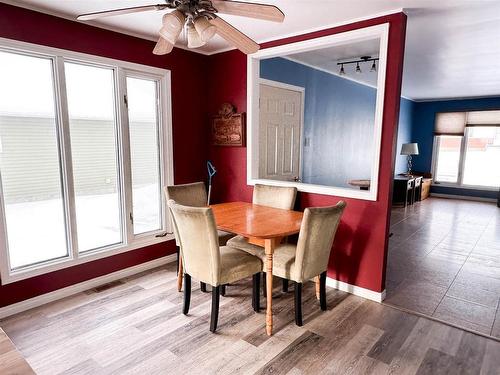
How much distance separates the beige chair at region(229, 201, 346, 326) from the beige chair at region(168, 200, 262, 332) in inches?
9.2

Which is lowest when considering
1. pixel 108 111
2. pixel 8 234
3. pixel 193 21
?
pixel 8 234

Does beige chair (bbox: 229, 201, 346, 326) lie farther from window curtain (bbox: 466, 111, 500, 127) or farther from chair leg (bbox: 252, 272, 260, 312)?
window curtain (bbox: 466, 111, 500, 127)

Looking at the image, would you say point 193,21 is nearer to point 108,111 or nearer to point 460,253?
point 108,111

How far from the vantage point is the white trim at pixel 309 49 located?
2.64 m

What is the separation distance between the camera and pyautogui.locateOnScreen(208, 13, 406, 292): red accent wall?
2596mm

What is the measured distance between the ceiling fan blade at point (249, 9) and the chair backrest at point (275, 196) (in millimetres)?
1796

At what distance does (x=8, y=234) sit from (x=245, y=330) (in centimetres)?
209

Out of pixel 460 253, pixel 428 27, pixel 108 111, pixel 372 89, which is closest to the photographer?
pixel 428 27

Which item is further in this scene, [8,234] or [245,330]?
[8,234]

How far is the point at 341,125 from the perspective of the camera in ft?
17.7

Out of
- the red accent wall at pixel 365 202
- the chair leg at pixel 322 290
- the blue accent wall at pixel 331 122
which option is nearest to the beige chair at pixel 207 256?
the chair leg at pixel 322 290

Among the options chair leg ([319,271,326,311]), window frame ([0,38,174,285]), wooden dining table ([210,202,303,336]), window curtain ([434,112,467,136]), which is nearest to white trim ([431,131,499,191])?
window curtain ([434,112,467,136])

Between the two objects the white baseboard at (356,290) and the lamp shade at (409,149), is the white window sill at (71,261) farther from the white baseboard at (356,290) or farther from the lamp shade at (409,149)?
the lamp shade at (409,149)

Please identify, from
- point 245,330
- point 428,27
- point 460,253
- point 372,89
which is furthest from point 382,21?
point 372,89
